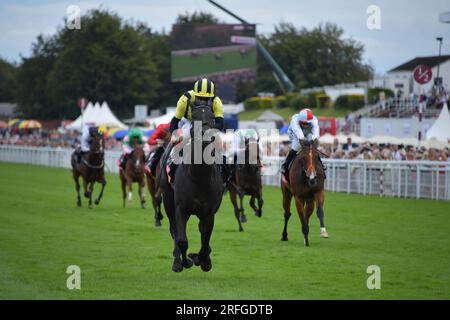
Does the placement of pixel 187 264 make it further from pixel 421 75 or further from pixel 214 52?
pixel 214 52

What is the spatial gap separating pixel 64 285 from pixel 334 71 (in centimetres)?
8083

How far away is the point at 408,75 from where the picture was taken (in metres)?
61.0

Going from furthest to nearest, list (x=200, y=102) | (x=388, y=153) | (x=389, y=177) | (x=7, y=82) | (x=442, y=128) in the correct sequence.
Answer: (x=7, y=82) → (x=442, y=128) → (x=388, y=153) → (x=389, y=177) → (x=200, y=102)

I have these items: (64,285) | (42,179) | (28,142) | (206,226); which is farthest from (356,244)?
(28,142)

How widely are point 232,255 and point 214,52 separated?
45148 mm

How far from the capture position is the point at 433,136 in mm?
30719

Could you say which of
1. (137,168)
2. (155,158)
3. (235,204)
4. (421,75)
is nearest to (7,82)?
(137,168)

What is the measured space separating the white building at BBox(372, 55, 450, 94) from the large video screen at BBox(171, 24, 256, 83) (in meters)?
9.37

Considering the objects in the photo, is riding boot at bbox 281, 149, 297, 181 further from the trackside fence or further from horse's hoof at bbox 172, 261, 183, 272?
the trackside fence

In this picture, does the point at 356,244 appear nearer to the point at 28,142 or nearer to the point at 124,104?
the point at 28,142

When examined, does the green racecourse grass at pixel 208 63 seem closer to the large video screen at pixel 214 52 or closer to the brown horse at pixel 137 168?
the large video screen at pixel 214 52

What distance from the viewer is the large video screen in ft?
188

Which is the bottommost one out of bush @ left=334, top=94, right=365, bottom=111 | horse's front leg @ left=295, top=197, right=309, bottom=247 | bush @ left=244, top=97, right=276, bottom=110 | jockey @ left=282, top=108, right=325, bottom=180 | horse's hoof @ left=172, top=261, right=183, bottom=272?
horse's hoof @ left=172, top=261, right=183, bottom=272

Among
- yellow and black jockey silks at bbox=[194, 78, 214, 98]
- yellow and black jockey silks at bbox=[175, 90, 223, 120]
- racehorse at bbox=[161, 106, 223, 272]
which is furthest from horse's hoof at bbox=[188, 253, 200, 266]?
yellow and black jockey silks at bbox=[194, 78, 214, 98]
